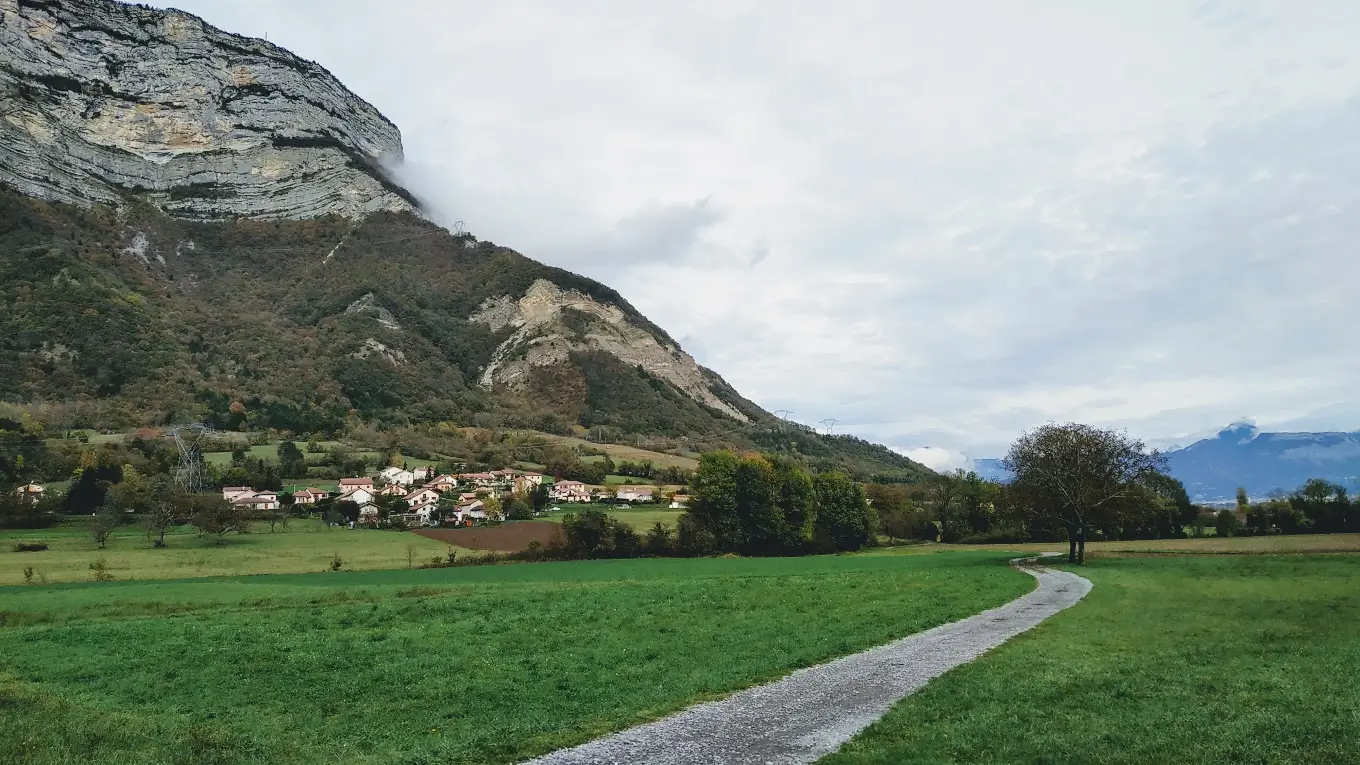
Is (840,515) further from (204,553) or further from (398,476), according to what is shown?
(204,553)

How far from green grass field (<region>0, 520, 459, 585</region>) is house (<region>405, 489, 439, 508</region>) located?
12.7 meters

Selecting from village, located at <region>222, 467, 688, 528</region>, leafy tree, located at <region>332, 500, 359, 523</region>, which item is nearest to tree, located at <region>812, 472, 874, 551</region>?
village, located at <region>222, 467, 688, 528</region>

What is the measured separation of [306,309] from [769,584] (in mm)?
180987

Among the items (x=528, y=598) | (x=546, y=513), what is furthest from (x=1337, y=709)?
(x=546, y=513)

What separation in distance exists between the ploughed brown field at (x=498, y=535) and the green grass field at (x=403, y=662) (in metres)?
32.2

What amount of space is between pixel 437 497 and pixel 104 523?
120 feet

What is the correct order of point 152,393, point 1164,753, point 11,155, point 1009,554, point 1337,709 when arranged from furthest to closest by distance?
point 11,155, point 152,393, point 1009,554, point 1337,709, point 1164,753

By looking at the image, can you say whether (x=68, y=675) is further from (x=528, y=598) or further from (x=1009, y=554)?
(x=1009, y=554)

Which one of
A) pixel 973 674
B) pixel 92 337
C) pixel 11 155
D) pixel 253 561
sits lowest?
pixel 253 561

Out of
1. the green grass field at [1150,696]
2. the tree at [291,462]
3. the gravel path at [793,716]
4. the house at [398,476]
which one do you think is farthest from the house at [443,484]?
the green grass field at [1150,696]

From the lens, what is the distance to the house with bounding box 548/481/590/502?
10712cm

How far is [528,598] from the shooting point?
32.5 m

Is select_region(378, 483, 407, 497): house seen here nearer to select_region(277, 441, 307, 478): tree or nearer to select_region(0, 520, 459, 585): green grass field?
select_region(0, 520, 459, 585): green grass field

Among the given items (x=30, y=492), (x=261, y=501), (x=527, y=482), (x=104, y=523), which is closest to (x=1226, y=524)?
(x=527, y=482)
